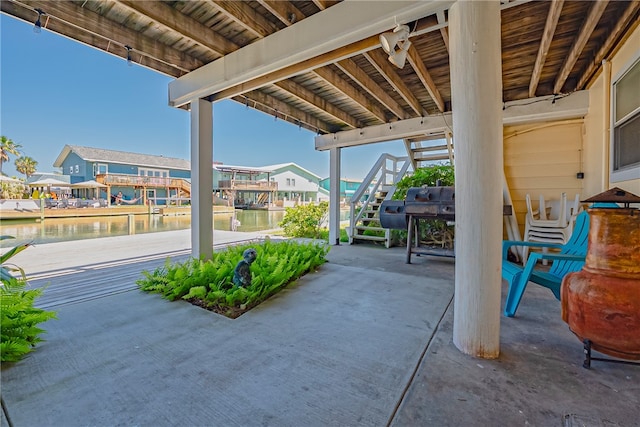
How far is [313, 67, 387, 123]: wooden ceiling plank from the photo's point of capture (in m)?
3.63

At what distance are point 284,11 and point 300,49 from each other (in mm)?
351

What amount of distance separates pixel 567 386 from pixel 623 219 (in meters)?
1.01

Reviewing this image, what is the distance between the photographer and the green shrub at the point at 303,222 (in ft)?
28.4

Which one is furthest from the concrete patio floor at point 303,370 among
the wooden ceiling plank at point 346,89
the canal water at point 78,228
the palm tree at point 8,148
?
the palm tree at point 8,148

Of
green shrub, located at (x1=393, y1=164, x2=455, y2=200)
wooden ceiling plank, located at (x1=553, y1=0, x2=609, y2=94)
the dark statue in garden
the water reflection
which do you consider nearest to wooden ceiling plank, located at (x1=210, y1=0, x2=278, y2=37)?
the dark statue in garden

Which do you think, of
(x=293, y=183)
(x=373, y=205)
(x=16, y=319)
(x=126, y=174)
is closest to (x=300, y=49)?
(x=16, y=319)

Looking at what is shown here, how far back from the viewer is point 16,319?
1.79 m

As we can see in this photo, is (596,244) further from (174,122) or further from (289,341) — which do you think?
(174,122)

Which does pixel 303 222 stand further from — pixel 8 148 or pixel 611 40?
pixel 8 148

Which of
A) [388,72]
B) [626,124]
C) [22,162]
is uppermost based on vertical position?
[22,162]

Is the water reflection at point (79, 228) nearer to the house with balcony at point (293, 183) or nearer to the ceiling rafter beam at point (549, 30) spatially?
the ceiling rafter beam at point (549, 30)

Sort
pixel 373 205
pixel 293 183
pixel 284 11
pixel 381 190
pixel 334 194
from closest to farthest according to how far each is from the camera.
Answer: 1. pixel 284 11
2. pixel 334 194
3. pixel 373 205
4. pixel 381 190
5. pixel 293 183

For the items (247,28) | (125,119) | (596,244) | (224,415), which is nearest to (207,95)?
(247,28)

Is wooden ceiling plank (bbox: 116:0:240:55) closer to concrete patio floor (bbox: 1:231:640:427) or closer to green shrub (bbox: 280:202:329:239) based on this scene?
concrete patio floor (bbox: 1:231:640:427)
